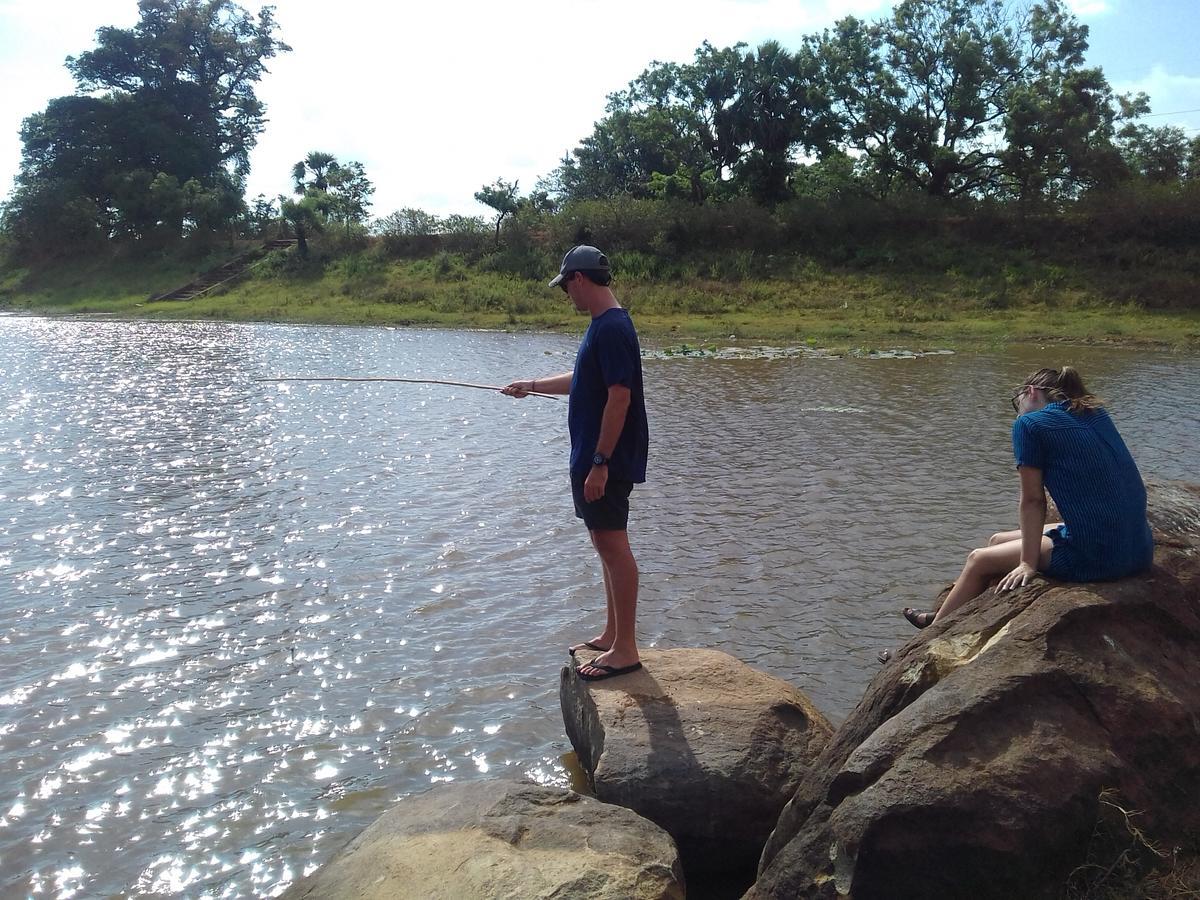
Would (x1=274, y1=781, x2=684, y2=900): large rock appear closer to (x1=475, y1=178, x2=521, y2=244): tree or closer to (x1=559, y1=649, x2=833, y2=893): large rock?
(x1=559, y1=649, x2=833, y2=893): large rock

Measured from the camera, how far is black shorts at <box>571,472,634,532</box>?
4.88m

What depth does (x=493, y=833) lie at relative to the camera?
12.3 ft

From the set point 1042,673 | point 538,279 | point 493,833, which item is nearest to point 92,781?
point 493,833

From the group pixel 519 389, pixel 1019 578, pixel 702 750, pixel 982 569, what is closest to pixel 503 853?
pixel 702 750

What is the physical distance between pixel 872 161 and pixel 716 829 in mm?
46438

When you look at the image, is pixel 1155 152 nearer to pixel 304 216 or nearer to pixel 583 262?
pixel 304 216

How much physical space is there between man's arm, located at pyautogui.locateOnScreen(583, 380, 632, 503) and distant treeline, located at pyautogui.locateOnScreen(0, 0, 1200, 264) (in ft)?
126

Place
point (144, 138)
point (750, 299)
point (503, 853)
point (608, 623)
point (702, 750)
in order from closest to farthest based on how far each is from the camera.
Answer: point (503, 853), point (702, 750), point (608, 623), point (750, 299), point (144, 138)

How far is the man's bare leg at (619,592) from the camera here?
4980 mm

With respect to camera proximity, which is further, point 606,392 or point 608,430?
point 606,392

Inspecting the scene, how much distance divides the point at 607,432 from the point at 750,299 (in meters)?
31.8

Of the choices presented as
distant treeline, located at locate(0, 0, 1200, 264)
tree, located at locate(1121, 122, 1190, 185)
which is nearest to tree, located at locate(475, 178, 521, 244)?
distant treeline, located at locate(0, 0, 1200, 264)

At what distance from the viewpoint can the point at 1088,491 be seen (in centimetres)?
407

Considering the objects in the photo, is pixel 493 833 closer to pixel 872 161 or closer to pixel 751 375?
pixel 751 375
